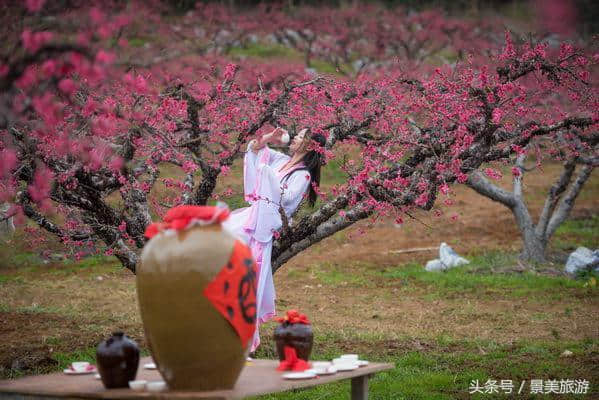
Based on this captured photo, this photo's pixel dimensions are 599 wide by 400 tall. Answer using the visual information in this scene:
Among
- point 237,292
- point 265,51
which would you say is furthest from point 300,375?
point 265,51

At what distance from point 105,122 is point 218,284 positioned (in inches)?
50.6

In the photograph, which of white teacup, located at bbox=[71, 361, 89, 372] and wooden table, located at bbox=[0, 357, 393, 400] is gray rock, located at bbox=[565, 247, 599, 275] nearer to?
wooden table, located at bbox=[0, 357, 393, 400]

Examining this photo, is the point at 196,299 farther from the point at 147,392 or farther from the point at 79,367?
the point at 79,367

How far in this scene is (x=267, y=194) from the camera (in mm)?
6820

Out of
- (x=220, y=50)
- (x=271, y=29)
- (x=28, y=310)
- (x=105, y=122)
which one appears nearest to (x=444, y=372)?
(x=105, y=122)

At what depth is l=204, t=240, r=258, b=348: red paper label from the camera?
423cm

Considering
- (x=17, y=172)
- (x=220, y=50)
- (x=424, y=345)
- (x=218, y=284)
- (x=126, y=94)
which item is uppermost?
(x=220, y=50)

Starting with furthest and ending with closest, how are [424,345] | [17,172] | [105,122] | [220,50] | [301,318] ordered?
[220,50]
[424,345]
[17,172]
[301,318]
[105,122]

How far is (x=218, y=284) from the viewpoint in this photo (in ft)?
13.9

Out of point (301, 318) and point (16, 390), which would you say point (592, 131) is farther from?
point (16, 390)

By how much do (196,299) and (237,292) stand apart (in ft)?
0.80

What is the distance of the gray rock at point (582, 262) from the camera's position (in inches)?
456

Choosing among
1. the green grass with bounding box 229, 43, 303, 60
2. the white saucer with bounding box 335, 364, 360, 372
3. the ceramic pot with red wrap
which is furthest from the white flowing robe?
the green grass with bounding box 229, 43, 303, 60

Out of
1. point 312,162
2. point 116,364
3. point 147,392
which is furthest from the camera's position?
point 312,162
